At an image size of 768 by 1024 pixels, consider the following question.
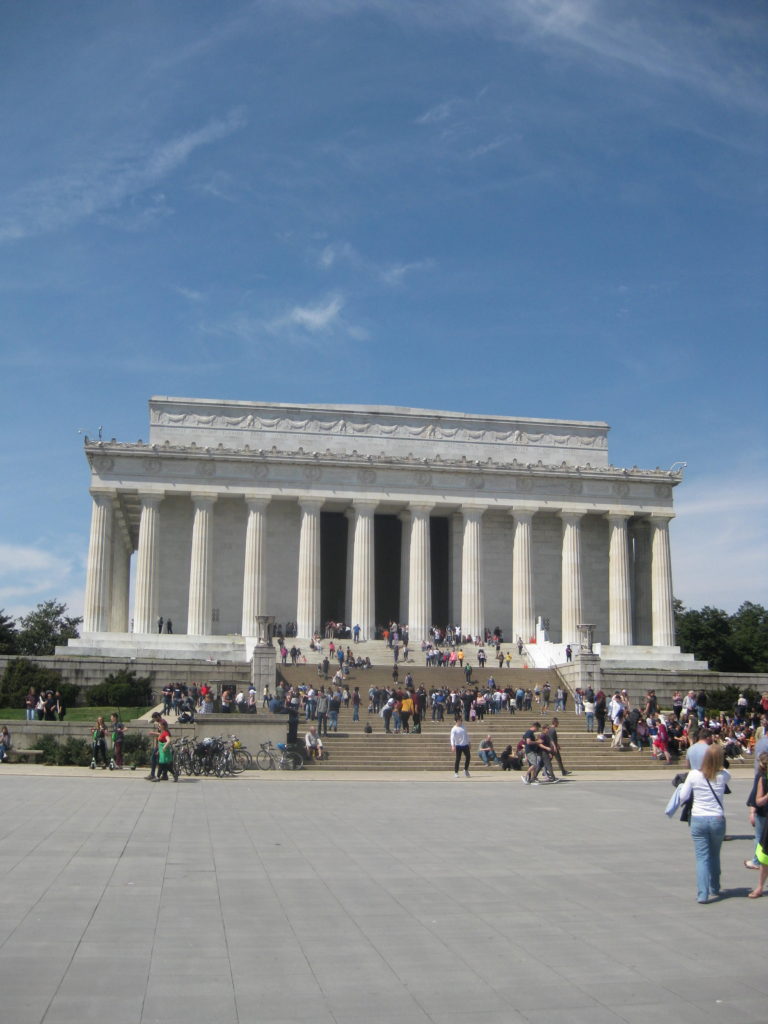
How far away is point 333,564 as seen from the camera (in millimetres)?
74750

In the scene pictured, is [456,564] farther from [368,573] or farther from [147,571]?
[147,571]

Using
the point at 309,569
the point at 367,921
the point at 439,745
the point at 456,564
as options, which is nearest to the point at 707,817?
the point at 367,921

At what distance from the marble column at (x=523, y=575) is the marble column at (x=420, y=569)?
18.6 ft

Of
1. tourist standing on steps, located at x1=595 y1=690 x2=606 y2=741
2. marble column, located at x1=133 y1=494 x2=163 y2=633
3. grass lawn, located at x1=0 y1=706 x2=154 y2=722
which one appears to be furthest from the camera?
marble column, located at x1=133 y1=494 x2=163 y2=633

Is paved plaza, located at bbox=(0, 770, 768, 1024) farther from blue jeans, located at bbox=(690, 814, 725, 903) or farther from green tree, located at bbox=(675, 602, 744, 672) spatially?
green tree, located at bbox=(675, 602, 744, 672)

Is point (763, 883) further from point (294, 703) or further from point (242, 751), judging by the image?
point (294, 703)

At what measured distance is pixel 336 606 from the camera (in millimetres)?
74000

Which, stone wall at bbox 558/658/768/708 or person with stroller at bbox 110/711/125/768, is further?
stone wall at bbox 558/658/768/708

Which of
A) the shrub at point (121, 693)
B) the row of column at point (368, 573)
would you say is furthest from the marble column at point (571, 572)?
the shrub at point (121, 693)

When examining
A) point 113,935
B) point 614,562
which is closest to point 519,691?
point 614,562

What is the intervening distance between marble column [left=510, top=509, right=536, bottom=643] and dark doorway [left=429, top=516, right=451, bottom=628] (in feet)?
18.4

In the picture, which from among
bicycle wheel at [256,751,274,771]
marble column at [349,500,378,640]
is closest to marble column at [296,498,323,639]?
marble column at [349,500,378,640]

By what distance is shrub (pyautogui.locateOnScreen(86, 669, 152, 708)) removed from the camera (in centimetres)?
4997

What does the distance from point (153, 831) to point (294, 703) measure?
27.1 metres
